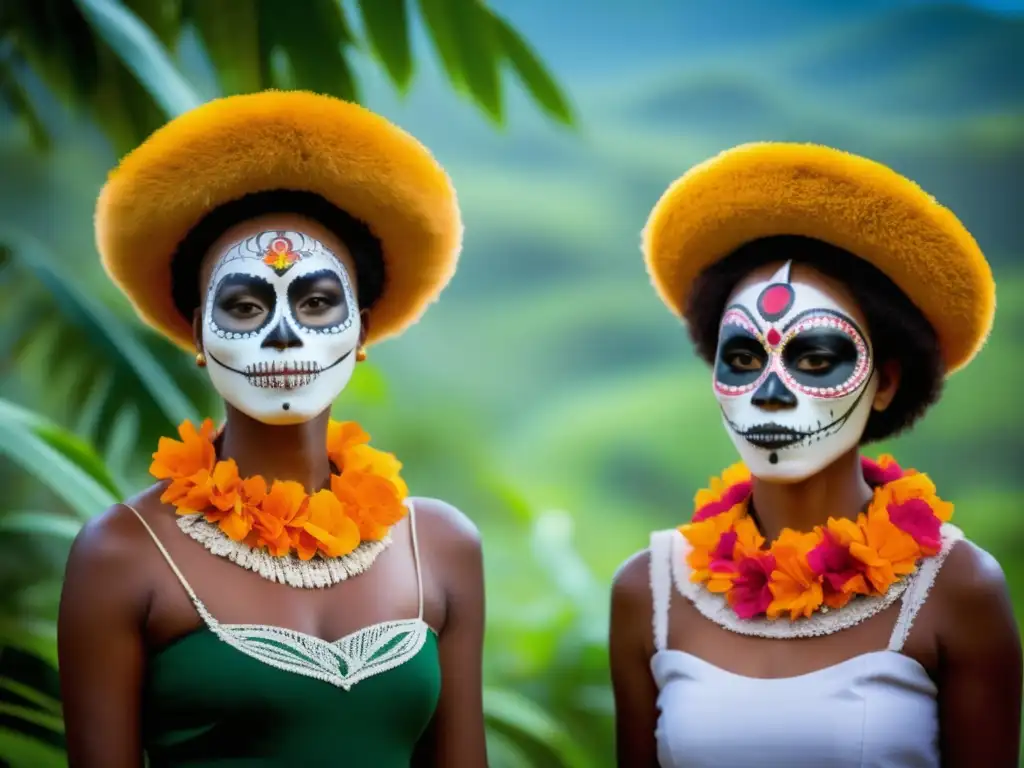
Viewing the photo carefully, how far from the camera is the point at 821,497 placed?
2.16 m

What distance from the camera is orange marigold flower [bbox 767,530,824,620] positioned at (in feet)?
6.68

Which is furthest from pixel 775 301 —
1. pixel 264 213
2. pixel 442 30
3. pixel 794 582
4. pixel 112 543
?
pixel 442 30

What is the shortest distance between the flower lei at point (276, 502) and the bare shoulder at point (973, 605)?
0.83 meters

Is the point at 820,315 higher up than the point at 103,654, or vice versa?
the point at 820,315

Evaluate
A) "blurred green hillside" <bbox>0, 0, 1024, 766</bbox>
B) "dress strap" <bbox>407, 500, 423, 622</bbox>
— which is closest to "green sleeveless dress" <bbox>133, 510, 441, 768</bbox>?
"dress strap" <bbox>407, 500, 423, 622</bbox>

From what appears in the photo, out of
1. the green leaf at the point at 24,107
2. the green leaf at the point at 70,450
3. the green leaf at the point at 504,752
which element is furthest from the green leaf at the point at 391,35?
the green leaf at the point at 504,752

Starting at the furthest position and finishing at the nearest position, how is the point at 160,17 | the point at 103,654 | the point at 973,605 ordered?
the point at 160,17, the point at 973,605, the point at 103,654

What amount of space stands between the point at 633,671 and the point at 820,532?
14.6 inches

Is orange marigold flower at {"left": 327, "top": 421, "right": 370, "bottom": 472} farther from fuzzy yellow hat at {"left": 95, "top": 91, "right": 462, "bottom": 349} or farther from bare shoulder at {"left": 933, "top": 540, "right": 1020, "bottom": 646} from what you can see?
bare shoulder at {"left": 933, "top": 540, "right": 1020, "bottom": 646}

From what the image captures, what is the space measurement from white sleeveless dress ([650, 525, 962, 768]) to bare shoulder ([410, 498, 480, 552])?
0.41 meters

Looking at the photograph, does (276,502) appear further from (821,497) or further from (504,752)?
(504,752)

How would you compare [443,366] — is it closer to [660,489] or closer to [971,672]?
[660,489]

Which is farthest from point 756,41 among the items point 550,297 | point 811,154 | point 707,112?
point 811,154

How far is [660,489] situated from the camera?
473 centimetres
